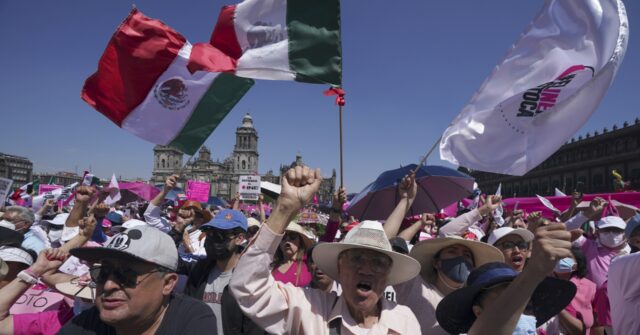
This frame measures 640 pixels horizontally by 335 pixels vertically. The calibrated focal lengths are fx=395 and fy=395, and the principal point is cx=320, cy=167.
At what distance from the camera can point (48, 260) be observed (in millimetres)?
2641

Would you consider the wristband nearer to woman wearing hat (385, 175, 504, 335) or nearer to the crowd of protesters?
the crowd of protesters

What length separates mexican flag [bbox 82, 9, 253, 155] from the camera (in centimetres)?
485

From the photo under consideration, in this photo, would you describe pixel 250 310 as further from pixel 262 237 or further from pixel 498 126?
pixel 498 126

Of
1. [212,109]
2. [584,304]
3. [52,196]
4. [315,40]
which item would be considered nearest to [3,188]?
[52,196]

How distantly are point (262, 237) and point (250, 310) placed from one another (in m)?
0.40

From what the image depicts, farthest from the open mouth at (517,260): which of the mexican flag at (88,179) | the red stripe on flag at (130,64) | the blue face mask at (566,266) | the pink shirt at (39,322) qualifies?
the mexican flag at (88,179)

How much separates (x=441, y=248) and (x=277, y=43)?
9.55 feet

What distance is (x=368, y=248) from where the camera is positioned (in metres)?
2.41

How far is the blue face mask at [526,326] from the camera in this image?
97.7 inches

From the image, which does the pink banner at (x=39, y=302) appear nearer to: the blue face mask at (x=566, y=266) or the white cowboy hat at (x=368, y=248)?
the white cowboy hat at (x=368, y=248)

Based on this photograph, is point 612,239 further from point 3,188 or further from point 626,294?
point 3,188

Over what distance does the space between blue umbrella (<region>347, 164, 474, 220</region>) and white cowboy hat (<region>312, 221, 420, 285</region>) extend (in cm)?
261

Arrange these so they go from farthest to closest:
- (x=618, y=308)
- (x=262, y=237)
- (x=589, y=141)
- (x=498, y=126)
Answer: (x=589, y=141) → (x=498, y=126) → (x=618, y=308) → (x=262, y=237)

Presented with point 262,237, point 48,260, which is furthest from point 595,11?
point 48,260
